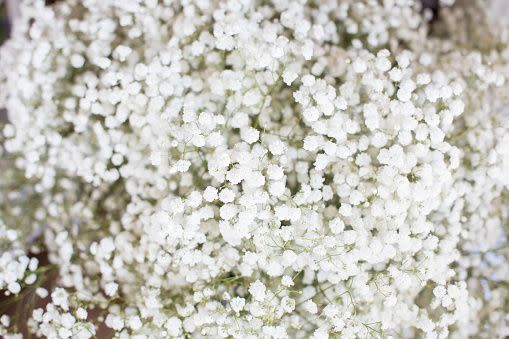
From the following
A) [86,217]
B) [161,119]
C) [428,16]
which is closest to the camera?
[161,119]

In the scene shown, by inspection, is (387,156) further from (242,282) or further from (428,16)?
(428,16)

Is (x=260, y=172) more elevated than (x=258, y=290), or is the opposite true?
(x=260, y=172)

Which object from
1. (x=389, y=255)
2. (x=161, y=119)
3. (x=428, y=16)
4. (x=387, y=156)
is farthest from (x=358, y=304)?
(x=428, y=16)

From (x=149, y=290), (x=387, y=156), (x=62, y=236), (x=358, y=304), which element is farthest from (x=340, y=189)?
(x=62, y=236)

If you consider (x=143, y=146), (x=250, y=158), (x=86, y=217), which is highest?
(x=250, y=158)

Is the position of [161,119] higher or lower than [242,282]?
higher

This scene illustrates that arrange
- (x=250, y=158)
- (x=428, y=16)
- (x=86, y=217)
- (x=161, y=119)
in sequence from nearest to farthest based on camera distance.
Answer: (x=250, y=158) → (x=161, y=119) → (x=86, y=217) → (x=428, y=16)

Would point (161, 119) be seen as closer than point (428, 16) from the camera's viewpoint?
Yes
